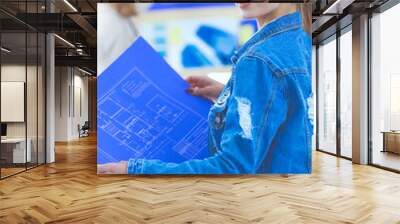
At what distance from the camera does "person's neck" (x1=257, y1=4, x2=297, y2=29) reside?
647cm

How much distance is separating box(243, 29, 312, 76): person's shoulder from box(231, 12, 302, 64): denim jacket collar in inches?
2.7

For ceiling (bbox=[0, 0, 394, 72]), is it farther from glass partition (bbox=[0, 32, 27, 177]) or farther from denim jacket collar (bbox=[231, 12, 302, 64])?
denim jacket collar (bbox=[231, 12, 302, 64])

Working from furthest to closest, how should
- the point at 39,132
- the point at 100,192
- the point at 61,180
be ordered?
the point at 39,132 → the point at 61,180 → the point at 100,192

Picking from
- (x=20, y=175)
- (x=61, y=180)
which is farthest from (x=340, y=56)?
(x=20, y=175)

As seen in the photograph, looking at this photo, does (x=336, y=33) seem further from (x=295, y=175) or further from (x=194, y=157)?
(x=194, y=157)

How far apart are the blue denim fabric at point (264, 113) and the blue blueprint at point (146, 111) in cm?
23

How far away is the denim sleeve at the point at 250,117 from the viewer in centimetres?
637

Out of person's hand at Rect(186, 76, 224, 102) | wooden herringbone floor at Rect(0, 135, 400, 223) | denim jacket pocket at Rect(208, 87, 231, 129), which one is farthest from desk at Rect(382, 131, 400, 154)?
person's hand at Rect(186, 76, 224, 102)

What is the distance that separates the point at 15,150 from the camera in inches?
275

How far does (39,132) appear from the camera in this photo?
801cm

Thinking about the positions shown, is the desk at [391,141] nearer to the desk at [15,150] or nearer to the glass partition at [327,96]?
the glass partition at [327,96]

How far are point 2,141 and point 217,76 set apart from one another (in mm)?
3846

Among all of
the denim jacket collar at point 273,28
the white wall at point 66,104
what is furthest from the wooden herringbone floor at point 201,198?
the white wall at point 66,104

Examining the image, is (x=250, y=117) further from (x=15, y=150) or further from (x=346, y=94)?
(x=15, y=150)
